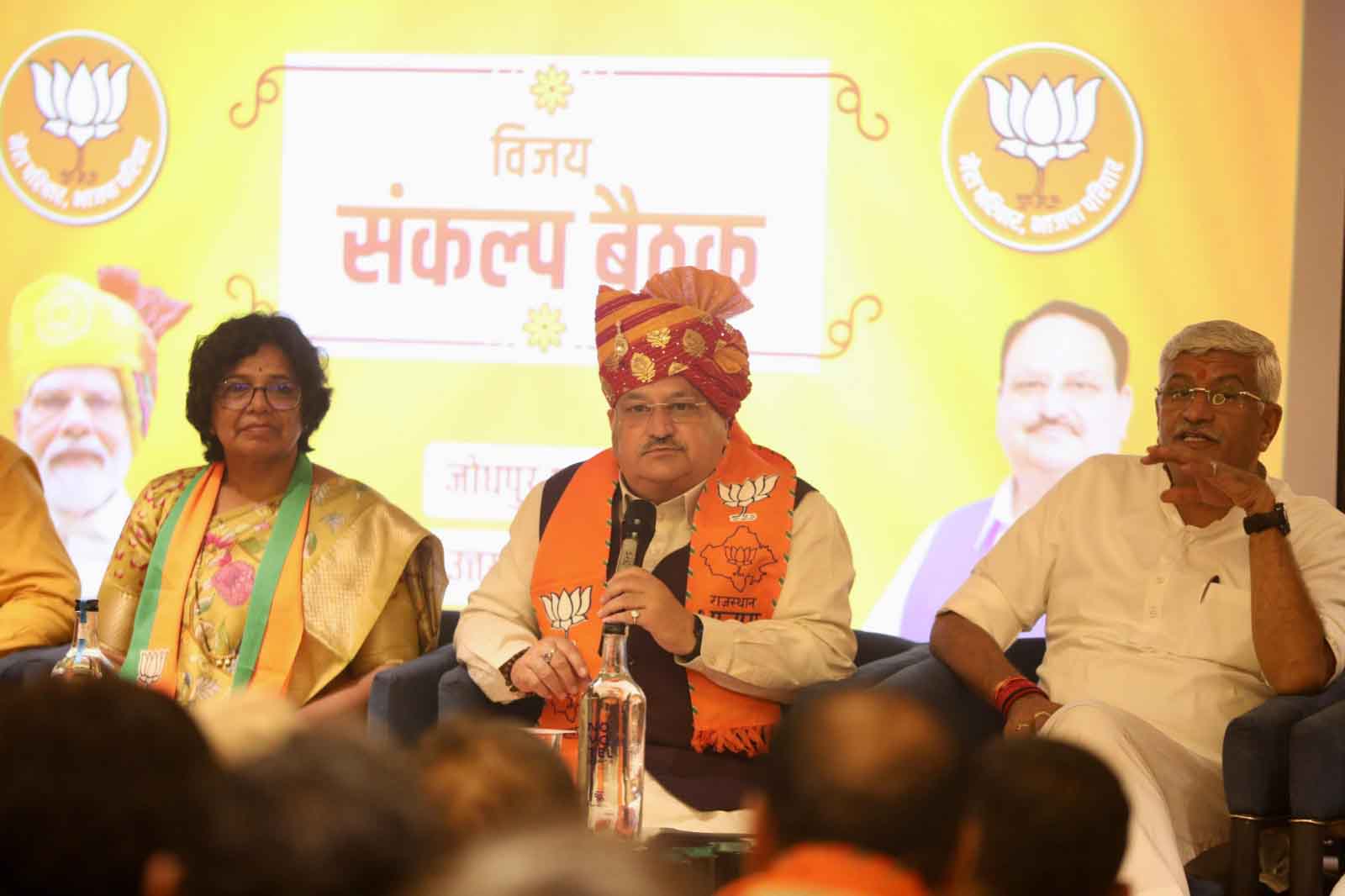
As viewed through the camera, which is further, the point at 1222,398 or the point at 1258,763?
the point at 1222,398

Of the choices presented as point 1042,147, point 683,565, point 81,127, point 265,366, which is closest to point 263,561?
point 265,366

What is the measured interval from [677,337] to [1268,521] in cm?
134

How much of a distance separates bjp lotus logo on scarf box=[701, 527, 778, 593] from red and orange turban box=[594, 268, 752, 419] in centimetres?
32

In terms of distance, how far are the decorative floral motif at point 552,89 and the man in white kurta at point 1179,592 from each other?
203 cm

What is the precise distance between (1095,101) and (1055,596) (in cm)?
→ 179

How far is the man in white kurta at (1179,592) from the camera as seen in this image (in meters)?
3.38

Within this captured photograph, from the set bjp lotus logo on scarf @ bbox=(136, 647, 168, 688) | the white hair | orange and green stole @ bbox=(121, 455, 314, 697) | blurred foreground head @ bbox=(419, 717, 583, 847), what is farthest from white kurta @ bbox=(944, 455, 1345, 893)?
blurred foreground head @ bbox=(419, 717, 583, 847)

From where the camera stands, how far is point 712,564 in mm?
3688

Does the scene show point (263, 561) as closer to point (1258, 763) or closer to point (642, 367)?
point (642, 367)

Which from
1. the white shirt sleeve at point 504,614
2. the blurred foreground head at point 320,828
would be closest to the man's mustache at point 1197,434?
the white shirt sleeve at point 504,614

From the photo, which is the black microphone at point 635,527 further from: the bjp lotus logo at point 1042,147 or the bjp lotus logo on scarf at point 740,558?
the bjp lotus logo at point 1042,147

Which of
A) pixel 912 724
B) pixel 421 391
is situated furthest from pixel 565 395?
pixel 912 724

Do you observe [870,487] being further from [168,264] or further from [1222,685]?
[168,264]

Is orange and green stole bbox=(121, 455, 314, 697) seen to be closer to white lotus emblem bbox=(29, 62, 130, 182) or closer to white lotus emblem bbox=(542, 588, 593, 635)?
white lotus emblem bbox=(542, 588, 593, 635)
